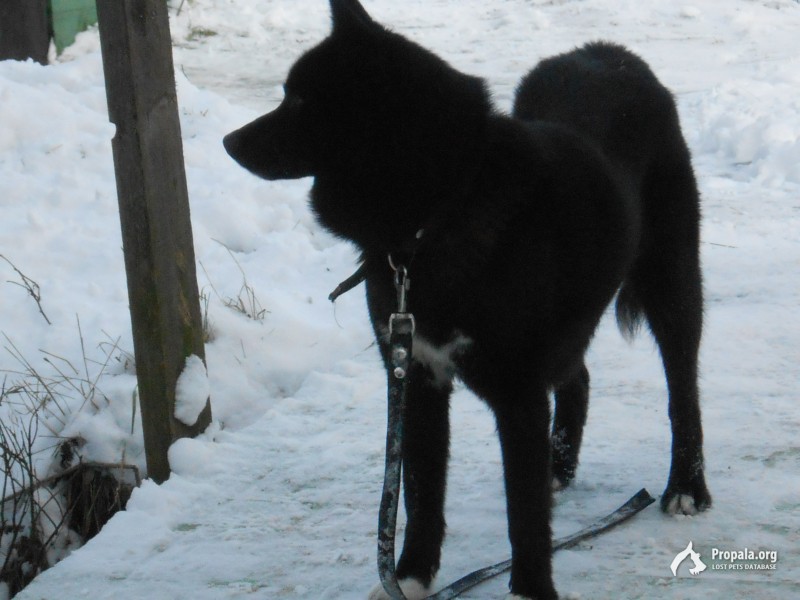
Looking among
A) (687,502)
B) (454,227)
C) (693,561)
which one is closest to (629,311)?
(687,502)

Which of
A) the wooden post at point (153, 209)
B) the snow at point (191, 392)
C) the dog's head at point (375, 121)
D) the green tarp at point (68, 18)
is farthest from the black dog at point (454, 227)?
the green tarp at point (68, 18)

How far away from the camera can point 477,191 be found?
2055 mm

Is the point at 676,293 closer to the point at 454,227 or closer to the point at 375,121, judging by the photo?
the point at 454,227

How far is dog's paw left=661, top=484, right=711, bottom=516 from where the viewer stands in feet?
8.61

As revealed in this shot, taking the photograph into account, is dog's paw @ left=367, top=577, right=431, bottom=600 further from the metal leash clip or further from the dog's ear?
the dog's ear

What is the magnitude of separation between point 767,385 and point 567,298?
159cm

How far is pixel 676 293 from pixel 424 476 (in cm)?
103

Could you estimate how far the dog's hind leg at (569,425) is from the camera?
9.45ft

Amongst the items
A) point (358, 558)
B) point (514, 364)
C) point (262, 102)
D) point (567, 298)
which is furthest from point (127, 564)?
point (262, 102)

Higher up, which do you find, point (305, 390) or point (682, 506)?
point (682, 506)

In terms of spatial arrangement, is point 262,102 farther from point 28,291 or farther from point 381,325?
point 381,325

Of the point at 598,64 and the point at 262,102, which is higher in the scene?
the point at 598,64

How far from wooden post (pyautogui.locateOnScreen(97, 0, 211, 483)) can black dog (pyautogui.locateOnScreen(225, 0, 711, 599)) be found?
0.81 metres

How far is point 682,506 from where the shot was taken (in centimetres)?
262
